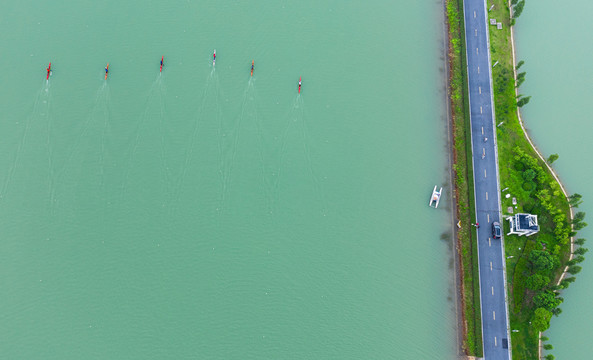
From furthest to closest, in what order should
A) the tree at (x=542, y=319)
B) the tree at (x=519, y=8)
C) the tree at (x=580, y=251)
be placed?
1. the tree at (x=519, y=8)
2. the tree at (x=580, y=251)
3. the tree at (x=542, y=319)

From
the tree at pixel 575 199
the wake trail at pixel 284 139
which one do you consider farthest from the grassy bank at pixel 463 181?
the wake trail at pixel 284 139

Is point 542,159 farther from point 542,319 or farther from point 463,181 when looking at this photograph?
point 542,319

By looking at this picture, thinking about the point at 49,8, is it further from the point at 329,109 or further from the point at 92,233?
the point at 329,109

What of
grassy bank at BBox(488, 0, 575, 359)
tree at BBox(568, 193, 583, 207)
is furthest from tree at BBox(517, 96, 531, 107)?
tree at BBox(568, 193, 583, 207)

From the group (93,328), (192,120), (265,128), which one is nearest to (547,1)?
(265,128)

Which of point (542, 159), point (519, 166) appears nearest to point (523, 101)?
point (542, 159)

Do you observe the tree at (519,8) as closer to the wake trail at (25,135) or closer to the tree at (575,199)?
the tree at (575,199)

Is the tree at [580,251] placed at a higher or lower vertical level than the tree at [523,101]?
lower
